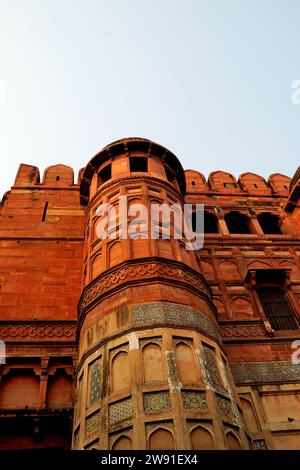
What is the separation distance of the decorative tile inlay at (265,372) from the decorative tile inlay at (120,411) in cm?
352

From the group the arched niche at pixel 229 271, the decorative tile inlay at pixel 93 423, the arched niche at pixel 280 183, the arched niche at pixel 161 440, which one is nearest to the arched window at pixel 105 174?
the arched niche at pixel 229 271

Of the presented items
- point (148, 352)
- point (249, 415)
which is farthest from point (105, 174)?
point (249, 415)

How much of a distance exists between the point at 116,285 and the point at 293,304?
544 centimetres

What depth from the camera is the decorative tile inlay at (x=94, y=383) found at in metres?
7.06

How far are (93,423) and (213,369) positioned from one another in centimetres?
227

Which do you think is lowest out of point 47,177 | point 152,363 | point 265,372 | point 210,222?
point 152,363

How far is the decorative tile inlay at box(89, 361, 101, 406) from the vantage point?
7056mm

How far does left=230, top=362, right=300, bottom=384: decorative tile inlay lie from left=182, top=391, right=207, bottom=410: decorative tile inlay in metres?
2.83

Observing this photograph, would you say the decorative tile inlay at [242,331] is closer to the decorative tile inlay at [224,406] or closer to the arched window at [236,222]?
the decorative tile inlay at [224,406]

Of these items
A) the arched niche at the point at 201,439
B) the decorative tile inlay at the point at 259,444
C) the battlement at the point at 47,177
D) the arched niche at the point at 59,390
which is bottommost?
the arched niche at the point at 201,439

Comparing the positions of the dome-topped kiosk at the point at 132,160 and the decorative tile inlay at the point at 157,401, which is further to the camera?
the dome-topped kiosk at the point at 132,160

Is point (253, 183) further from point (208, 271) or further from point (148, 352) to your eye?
point (148, 352)

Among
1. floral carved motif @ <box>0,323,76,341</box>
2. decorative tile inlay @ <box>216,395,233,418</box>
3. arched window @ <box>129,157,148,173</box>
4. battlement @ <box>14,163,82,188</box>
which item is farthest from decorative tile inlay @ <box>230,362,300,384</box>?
battlement @ <box>14,163,82,188</box>

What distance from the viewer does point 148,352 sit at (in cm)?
718
